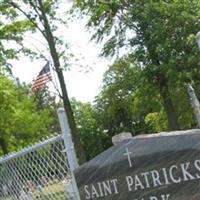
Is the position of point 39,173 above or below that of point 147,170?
above

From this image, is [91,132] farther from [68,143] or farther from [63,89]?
[68,143]

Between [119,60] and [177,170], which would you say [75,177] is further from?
[119,60]

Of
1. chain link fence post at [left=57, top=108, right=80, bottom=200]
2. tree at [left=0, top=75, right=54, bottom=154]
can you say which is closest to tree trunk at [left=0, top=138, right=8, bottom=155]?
tree at [left=0, top=75, right=54, bottom=154]

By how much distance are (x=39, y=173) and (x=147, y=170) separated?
5.37 ft

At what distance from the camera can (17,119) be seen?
33188 millimetres

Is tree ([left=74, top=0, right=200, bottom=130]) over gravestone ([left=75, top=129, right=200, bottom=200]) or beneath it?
over

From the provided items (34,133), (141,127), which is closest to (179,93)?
(34,133)

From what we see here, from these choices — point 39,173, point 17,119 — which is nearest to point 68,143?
point 39,173

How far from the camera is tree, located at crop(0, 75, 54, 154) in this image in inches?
1225

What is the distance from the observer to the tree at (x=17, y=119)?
31.1m

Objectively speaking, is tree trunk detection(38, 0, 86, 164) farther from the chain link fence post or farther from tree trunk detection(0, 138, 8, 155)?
the chain link fence post

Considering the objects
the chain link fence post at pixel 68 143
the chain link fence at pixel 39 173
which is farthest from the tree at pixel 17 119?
the chain link fence post at pixel 68 143

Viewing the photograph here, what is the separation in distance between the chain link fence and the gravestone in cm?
33

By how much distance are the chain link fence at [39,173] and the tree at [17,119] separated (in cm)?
2390
